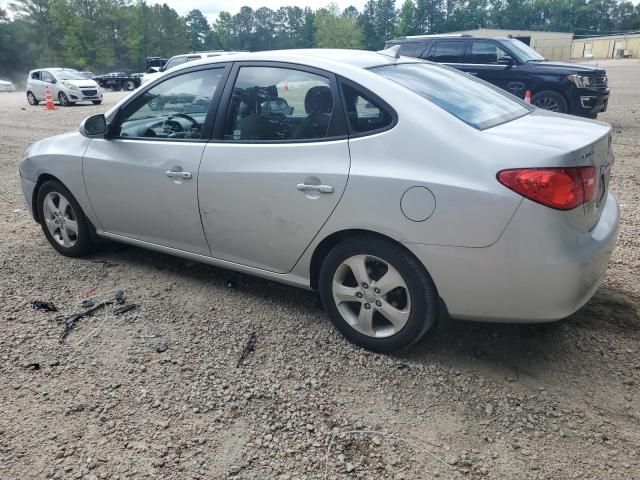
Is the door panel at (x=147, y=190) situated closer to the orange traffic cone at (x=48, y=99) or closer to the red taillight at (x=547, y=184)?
the red taillight at (x=547, y=184)

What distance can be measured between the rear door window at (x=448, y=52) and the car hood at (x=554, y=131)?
9.64 m

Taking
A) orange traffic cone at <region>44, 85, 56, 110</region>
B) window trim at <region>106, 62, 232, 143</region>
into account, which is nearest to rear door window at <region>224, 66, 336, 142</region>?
window trim at <region>106, 62, 232, 143</region>

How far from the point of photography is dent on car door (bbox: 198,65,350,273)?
2988mm

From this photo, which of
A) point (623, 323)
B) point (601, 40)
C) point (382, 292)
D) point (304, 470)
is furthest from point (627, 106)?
point (601, 40)

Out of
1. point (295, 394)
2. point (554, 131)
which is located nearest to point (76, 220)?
point (295, 394)

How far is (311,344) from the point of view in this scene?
3242 millimetres

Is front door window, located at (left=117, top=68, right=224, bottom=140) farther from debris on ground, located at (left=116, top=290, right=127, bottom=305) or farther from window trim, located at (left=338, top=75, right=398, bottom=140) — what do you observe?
debris on ground, located at (left=116, top=290, right=127, bottom=305)

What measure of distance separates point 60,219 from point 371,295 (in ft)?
9.77

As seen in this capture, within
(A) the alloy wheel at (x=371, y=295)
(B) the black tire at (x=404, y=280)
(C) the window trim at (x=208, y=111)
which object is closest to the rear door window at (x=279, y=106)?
(C) the window trim at (x=208, y=111)

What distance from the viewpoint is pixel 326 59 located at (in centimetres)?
→ 319

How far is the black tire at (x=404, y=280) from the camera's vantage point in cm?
279

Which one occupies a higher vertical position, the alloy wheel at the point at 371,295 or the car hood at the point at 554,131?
the car hood at the point at 554,131

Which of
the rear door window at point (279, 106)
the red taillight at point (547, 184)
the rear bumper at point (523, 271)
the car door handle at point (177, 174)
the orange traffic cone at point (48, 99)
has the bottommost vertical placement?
the orange traffic cone at point (48, 99)

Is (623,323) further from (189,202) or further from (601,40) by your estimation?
(601,40)
